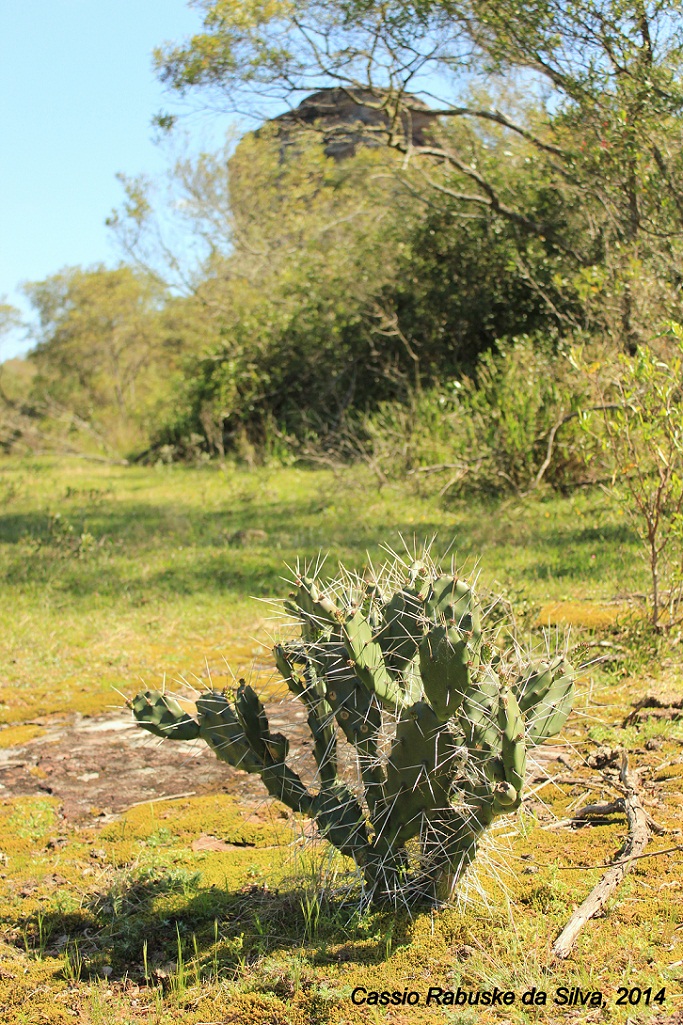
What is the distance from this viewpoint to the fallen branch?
265 centimetres

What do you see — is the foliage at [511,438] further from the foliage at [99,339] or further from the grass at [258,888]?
the foliage at [99,339]

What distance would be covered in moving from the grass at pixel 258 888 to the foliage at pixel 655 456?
421 mm

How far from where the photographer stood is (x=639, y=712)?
433 centimetres

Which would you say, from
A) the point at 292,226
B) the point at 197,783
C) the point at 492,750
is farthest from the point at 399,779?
the point at 292,226

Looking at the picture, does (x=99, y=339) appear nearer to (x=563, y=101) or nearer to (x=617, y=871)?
(x=563, y=101)

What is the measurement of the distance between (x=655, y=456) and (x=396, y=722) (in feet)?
8.71

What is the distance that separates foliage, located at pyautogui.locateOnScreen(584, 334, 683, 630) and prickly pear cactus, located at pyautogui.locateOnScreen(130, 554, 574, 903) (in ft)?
6.75

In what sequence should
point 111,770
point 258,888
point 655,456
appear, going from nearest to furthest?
point 258,888 → point 111,770 → point 655,456

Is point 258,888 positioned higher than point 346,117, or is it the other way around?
point 346,117

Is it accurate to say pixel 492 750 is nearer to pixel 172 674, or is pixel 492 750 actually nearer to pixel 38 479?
pixel 172 674

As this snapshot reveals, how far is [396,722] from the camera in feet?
9.27

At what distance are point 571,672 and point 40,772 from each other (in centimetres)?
254

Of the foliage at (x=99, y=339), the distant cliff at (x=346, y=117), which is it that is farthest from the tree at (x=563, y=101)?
the foliage at (x=99, y=339)

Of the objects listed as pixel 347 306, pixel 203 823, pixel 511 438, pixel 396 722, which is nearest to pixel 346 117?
pixel 347 306
